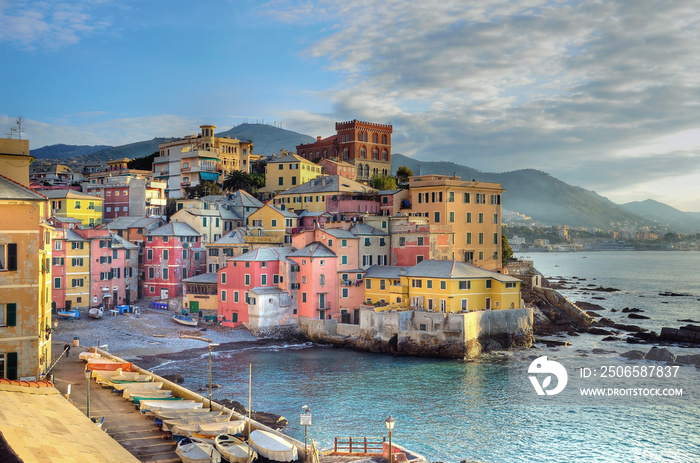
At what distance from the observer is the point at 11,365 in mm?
28312

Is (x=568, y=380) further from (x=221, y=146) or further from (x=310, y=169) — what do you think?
(x=221, y=146)

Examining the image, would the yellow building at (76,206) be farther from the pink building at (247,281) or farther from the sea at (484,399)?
the sea at (484,399)

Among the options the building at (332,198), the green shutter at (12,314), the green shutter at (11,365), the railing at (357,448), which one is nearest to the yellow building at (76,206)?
the building at (332,198)

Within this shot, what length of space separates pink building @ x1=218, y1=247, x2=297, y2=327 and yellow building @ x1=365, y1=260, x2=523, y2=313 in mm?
10776

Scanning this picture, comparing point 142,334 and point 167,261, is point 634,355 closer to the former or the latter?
point 142,334

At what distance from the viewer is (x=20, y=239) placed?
93.1 ft

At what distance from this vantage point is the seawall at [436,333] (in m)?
55.1

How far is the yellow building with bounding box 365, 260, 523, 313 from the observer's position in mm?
57281

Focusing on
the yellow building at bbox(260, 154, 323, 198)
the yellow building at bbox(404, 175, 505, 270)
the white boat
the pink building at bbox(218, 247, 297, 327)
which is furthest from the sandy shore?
the yellow building at bbox(260, 154, 323, 198)

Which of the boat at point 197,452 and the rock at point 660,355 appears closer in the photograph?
the boat at point 197,452

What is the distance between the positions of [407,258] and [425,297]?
32.0 feet

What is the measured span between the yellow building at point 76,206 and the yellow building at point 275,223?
2357 cm

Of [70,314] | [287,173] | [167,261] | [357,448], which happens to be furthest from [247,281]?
[357,448]

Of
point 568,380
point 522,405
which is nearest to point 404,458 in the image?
point 522,405
